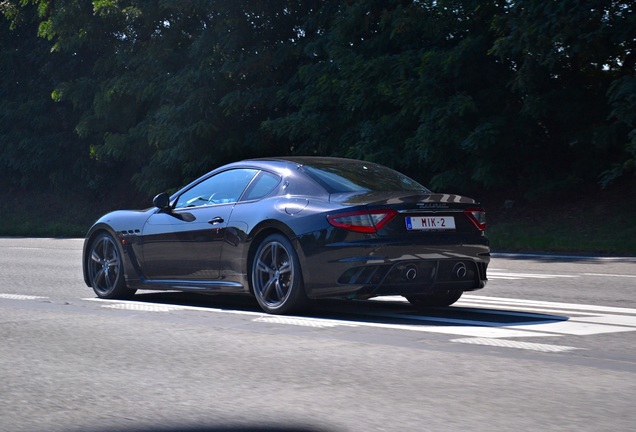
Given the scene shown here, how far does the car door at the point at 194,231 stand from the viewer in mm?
9703

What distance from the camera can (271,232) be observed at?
30.1 ft

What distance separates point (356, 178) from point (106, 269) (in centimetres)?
302

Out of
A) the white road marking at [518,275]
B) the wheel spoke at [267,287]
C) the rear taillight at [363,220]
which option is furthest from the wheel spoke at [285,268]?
the white road marking at [518,275]

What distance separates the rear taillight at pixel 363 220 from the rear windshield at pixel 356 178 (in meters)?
0.49

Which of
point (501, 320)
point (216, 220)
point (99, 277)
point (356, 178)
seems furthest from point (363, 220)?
point (99, 277)

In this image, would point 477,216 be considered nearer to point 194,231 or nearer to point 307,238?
point 307,238

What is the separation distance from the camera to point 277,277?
903cm

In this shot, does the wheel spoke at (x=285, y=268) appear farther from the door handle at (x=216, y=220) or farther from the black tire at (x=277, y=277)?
the door handle at (x=216, y=220)

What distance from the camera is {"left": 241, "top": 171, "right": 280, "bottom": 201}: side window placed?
955 centimetres

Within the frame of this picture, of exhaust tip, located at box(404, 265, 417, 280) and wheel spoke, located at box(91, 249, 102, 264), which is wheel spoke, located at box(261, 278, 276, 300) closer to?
exhaust tip, located at box(404, 265, 417, 280)

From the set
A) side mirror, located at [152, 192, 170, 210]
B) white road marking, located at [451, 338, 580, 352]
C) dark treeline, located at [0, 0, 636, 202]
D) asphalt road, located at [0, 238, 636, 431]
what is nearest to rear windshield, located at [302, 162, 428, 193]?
asphalt road, located at [0, 238, 636, 431]

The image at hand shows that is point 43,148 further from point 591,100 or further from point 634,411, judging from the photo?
point 634,411

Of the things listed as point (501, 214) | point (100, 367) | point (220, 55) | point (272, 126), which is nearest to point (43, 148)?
point (220, 55)

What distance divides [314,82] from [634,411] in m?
24.0
